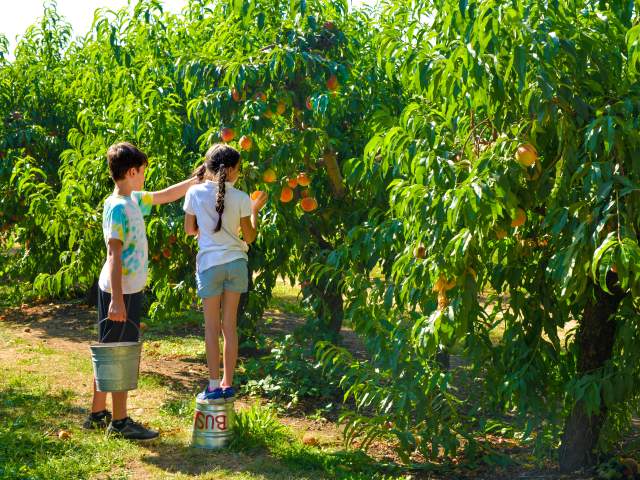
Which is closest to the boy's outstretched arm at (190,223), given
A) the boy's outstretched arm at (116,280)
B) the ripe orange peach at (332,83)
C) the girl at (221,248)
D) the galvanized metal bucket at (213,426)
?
the girl at (221,248)

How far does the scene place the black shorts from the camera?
4.10m

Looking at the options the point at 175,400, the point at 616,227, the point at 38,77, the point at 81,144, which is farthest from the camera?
the point at 38,77

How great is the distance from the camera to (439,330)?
356 cm

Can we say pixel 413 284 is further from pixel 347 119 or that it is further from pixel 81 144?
pixel 81 144

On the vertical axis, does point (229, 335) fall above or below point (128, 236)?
below

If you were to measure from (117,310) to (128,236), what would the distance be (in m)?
0.37

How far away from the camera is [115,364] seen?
3930 mm

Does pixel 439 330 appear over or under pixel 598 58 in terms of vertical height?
under

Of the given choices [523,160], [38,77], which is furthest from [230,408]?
[38,77]

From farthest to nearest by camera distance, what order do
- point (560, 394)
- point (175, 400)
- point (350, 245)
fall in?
point (175, 400) < point (350, 245) < point (560, 394)

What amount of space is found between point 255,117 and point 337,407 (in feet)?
6.15

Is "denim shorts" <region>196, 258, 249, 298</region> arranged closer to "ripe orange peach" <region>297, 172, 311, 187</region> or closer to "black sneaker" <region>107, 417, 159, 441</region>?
"black sneaker" <region>107, 417, 159, 441</region>

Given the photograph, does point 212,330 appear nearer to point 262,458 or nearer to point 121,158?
point 262,458

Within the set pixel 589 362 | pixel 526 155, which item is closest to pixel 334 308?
pixel 589 362
